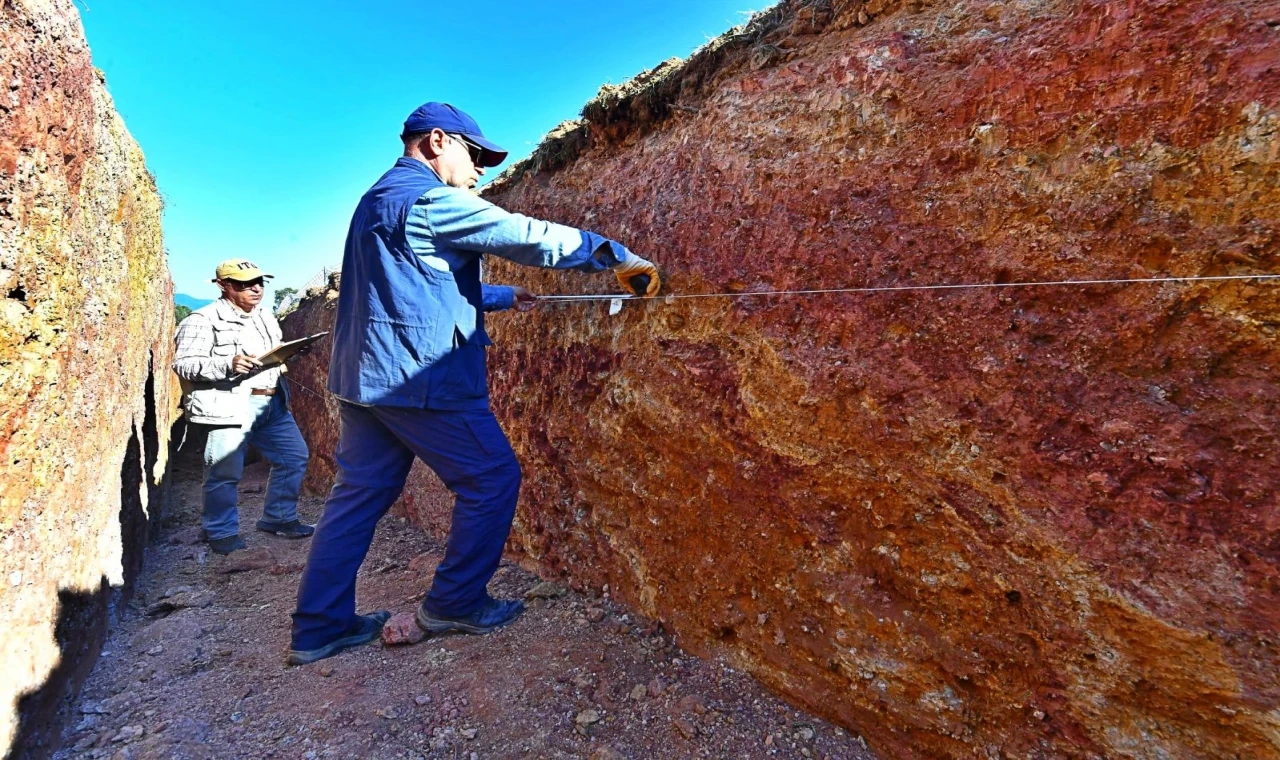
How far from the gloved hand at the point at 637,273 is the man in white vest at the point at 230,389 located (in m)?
2.94

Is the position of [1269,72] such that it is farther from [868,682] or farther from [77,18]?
[77,18]

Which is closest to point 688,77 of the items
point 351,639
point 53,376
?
point 53,376

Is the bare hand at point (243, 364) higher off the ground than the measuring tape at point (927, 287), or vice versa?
the measuring tape at point (927, 287)

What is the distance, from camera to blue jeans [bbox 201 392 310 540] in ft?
13.3

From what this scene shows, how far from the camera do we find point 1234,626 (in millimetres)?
1340

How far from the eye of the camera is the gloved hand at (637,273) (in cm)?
238

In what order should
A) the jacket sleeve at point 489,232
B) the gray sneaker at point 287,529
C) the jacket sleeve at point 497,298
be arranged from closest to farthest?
the jacket sleeve at point 489,232
the jacket sleeve at point 497,298
the gray sneaker at point 287,529

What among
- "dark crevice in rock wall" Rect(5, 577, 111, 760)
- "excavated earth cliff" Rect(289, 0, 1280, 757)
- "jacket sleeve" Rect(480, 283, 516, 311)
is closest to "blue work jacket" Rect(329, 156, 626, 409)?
"jacket sleeve" Rect(480, 283, 516, 311)

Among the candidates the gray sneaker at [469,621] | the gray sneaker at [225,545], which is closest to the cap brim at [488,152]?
the gray sneaker at [469,621]

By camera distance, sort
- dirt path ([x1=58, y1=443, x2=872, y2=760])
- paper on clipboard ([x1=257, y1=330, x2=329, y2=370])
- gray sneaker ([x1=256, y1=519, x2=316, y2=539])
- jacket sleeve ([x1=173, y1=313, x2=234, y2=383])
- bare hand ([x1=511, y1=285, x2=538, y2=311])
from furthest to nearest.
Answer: gray sneaker ([x1=256, y1=519, x2=316, y2=539]) → paper on clipboard ([x1=257, y1=330, x2=329, y2=370]) → jacket sleeve ([x1=173, y1=313, x2=234, y2=383]) → bare hand ([x1=511, y1=285, x2=538, y2=311]) → dirt path ([x1=58, y1=443, x2=872, y2=760])

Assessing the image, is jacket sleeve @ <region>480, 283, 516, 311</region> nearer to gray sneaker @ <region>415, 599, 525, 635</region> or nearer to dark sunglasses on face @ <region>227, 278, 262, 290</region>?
gray sneaker @ <region>415, 599, 525, 635</region>

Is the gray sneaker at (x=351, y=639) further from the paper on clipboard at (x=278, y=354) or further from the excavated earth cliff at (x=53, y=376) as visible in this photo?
the paper on clipboard at (x=278, y=354)

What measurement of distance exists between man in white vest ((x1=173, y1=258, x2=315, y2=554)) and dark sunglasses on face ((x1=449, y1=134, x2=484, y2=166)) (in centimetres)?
241

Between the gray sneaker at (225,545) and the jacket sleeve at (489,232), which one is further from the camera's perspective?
the gray sneaker at (225,545)
